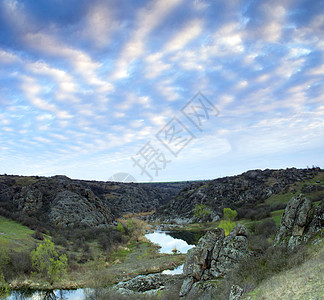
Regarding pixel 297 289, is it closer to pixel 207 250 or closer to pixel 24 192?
pixel 207 250

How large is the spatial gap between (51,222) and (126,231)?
24531mm

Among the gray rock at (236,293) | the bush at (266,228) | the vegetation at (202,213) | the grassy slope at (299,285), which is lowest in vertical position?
the vegetation at (202,213)

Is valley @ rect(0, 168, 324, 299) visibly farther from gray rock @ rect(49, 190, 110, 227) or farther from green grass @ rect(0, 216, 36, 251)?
gray rock @ rect(49, 190, 110, 227)

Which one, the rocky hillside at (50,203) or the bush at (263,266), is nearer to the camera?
the bush at (263,266)

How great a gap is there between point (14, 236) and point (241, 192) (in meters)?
105

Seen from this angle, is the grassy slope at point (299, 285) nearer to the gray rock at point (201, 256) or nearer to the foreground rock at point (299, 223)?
the foreground rock at point (299, 223)

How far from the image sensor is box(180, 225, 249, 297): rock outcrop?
17906 mm

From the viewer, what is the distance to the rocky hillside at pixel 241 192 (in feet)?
340

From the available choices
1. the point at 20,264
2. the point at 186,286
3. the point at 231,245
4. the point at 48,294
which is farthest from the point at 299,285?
the point at 20,264

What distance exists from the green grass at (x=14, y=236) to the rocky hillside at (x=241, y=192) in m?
72.5

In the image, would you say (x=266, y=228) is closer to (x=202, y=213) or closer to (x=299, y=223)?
(x=299, y=223)

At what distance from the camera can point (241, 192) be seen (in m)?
121

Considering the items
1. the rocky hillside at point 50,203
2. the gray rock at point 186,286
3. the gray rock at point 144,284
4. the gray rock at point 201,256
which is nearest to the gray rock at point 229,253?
the gray rock at point 201,256

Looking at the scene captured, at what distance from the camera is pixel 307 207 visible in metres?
17.6
